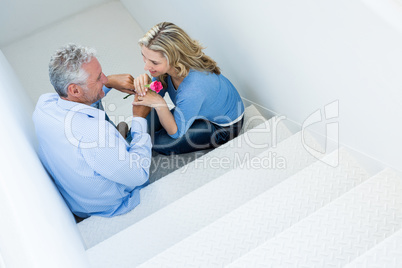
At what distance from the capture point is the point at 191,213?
2.13m

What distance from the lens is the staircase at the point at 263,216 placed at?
5.43ft

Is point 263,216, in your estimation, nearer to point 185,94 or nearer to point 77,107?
point 185,94

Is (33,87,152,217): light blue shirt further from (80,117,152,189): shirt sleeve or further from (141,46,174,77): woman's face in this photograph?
(141,46,174,77): woman's face

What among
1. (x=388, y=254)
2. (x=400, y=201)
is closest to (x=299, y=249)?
(x=388, y=254)

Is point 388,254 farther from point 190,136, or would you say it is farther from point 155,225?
point 190,136

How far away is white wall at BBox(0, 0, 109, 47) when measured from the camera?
3.77 metres

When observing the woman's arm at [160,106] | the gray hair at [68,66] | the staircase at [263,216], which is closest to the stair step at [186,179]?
the staircase at [263,216]

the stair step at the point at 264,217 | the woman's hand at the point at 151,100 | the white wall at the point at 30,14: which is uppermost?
the white wall at the point at 30,14

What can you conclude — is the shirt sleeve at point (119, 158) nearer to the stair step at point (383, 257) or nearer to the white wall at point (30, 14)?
the stair step at point (383, 257)

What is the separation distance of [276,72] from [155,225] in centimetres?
102

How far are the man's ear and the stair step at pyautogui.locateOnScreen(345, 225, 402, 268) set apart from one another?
145 cm

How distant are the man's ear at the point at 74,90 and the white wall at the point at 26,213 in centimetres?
28

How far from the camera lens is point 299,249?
5.41 feet

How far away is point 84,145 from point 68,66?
388 millimetres
